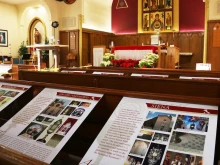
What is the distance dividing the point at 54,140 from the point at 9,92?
0.88 m

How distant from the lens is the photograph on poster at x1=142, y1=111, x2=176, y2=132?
116cm

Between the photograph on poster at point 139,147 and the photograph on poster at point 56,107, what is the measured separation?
564 millimetres

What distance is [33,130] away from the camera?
142cm

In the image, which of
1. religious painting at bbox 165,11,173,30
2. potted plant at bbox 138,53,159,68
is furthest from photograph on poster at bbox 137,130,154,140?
religious painting at bbox 165,11,173,30

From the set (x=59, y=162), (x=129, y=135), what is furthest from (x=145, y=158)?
(x=59, y=162)

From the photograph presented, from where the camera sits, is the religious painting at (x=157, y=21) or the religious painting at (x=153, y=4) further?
the religious painting at (x=153, y=4)

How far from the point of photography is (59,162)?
1.75 metres

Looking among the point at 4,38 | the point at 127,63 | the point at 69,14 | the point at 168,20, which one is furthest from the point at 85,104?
the point at 4,38

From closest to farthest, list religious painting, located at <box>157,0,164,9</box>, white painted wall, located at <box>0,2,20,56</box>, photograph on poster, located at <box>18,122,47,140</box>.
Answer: photograph on poster, located at <box>18,122,47,140</box> → religious painting, located at <box>157,0,164,9</box> → white painted wall, located at <box>0,2,20,56</box>

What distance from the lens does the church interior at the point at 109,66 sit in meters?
1.15

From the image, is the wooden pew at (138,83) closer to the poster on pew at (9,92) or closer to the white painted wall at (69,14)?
the poster on pew at (9,92)

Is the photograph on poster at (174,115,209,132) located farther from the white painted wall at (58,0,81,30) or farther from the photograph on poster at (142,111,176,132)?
the white painted wall at (58,0,81,30)

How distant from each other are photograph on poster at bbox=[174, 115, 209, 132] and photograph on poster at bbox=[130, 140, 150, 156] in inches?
6.5

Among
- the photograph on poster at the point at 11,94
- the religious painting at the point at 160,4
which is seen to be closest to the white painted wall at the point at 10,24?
the religious painting at the point at 160,4
